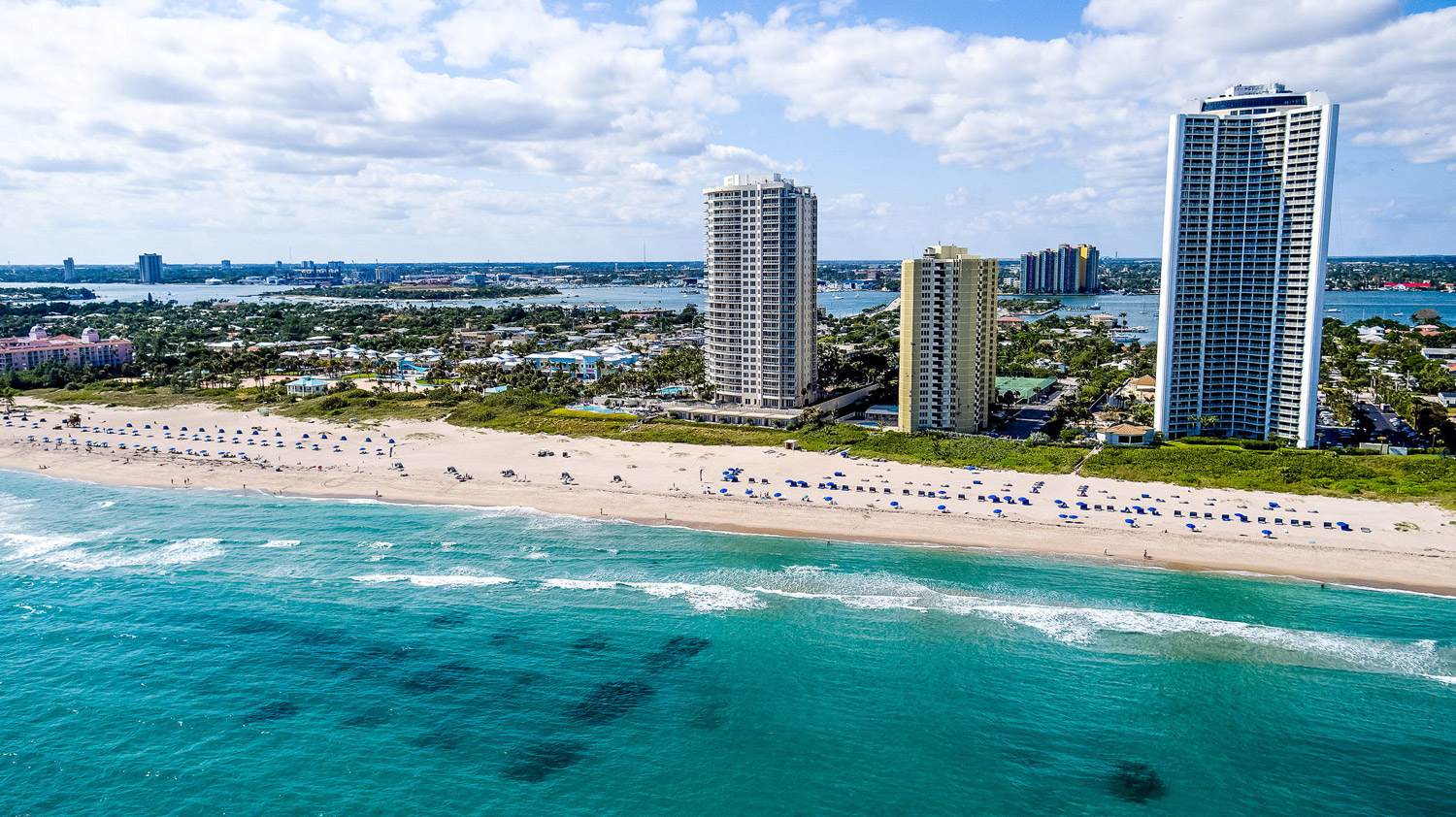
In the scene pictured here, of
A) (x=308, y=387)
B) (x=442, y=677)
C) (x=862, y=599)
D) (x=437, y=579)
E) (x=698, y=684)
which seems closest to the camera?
(x=698, y=684)

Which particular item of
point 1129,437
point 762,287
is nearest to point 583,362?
point 762,287

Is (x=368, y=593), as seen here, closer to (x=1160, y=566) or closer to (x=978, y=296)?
(x=1160, y=566)

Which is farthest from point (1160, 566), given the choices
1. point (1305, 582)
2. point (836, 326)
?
point (836, 326)

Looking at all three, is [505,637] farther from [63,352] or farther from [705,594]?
[63,352]

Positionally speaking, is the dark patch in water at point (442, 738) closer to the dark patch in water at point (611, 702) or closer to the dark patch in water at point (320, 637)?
the dark patch in water at point (611, 702)

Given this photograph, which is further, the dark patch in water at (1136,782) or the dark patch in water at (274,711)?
the dark patch in water at (274,711)

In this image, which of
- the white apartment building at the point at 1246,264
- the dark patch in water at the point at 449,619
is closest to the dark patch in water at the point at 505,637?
the dark patch in water at the point at 449,619
